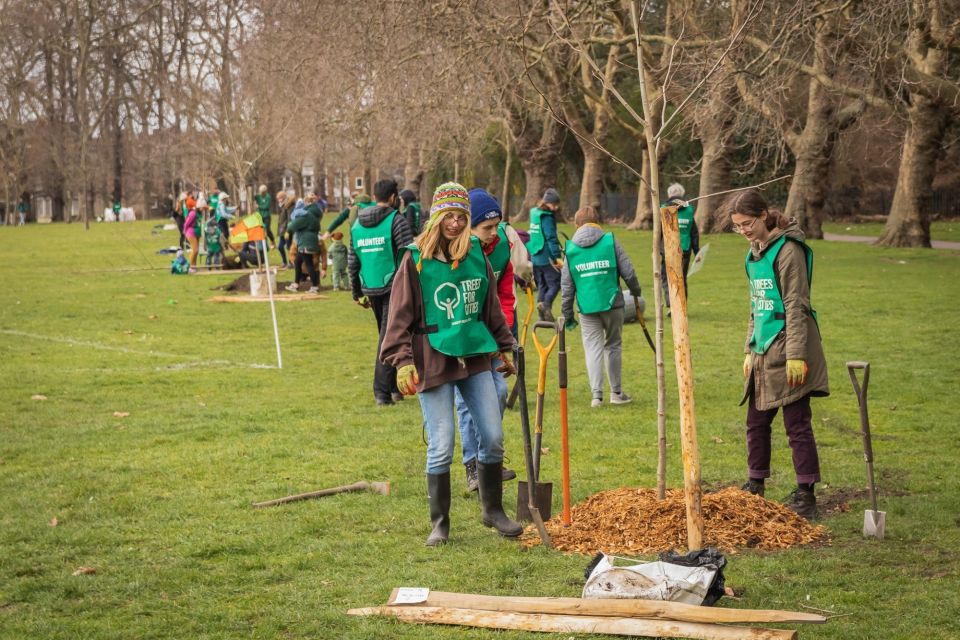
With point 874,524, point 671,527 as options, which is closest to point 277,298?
point 671,527

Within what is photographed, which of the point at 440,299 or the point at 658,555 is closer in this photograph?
the point at 658,555

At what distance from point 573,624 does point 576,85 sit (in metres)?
18.7

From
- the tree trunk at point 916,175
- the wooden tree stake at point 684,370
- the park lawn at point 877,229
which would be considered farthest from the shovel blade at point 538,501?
the park lawn at point 877,229

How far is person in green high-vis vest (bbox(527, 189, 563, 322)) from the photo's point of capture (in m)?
16.4

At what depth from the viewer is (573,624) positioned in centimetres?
508

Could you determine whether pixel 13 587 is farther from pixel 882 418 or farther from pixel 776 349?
pixel 882 418

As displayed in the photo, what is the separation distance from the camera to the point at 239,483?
8.20 meters

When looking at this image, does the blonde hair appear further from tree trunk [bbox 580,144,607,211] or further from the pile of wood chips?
tree trunk [bbox 580,144,607,211]

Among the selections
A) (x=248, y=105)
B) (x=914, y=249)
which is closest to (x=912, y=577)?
(x=914, y=249)

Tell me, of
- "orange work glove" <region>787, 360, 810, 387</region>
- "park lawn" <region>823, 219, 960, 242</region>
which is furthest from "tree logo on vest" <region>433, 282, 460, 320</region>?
"park lawn" <region>823, 219, 960, 242</region>

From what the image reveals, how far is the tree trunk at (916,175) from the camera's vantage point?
26.9 meters

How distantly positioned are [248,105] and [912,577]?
44836 mm

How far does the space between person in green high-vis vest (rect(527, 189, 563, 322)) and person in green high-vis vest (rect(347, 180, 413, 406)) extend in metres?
5.15

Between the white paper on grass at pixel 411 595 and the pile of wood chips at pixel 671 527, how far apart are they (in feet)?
3.86
